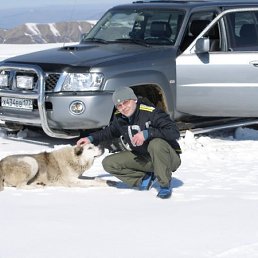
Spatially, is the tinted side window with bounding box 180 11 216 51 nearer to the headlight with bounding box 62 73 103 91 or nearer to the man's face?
the headlight with bounding box 62 73 103 91

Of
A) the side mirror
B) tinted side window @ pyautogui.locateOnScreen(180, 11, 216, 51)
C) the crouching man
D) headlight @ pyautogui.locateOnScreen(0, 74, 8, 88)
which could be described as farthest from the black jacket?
tinted side window @ pyautogui.locateOnScreen(180, 11, 216, 51)

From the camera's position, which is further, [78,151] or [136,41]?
[136,41]

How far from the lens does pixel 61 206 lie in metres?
5.46

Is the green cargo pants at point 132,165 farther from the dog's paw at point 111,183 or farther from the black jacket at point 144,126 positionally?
the dog's paw at point 111,183

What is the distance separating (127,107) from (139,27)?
10.8 ft

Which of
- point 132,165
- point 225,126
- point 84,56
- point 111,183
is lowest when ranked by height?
point 225,126

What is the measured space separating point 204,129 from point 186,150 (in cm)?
60

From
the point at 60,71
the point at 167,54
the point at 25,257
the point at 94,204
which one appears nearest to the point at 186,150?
the point at 167,54

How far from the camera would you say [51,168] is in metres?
6.11

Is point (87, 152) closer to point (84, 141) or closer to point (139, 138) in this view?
point (84, 141)

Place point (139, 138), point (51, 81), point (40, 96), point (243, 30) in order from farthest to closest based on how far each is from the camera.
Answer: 1. point (243, 30)
2. point (51, 81)
3. point (40, 96)
4. point (139, 138)

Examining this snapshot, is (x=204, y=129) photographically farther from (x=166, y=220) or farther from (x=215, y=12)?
(x=166, y=220)

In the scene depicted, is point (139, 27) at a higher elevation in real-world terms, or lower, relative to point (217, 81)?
higher

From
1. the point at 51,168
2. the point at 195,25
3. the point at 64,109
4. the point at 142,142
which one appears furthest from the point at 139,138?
the point at 195,25
